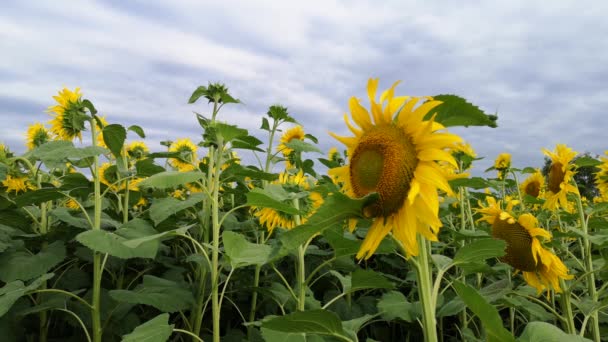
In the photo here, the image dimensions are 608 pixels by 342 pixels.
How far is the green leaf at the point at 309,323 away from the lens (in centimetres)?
121

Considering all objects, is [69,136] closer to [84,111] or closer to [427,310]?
[84,111]

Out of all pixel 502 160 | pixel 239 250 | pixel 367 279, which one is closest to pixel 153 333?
pixel 239 250

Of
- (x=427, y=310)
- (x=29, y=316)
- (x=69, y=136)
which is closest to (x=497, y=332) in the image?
(x=427, y=310)

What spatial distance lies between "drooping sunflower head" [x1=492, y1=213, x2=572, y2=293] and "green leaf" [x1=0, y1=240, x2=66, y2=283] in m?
2.09

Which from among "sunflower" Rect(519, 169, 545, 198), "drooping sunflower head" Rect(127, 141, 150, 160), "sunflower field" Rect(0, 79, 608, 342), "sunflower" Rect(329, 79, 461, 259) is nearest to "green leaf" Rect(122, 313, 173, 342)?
"sunflower field" Rect(0, 79, 608, 342)

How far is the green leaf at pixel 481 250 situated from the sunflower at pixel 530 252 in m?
0.73

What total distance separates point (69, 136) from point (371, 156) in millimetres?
2693

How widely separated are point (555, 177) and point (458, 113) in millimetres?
2602

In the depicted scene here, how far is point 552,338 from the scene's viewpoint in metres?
1.40

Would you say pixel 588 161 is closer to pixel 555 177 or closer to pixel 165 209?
pixel 555 177

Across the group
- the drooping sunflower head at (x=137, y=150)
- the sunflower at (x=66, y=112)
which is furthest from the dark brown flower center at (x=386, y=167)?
the drooping sunflower head at (x=137, y=150)

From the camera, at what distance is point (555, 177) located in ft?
10.8

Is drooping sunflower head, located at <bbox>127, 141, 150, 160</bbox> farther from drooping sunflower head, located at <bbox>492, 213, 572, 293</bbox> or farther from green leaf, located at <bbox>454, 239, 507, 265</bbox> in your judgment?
green leaf, located at <bbox>454, 239, 507, 265</bbox>

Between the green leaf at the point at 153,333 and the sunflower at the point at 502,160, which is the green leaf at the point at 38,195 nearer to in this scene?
the green leaf at the point at 153,333
